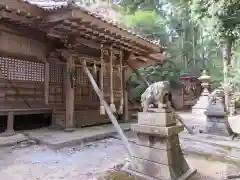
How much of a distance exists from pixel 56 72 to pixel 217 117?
224 inches

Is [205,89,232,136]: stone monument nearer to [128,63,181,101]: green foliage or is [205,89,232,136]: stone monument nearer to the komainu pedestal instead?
the komainu pedestal

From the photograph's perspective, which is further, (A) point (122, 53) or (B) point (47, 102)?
(A) point (122, 53)

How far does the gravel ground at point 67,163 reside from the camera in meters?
3.34

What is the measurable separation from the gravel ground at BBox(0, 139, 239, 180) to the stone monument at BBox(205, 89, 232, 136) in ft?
9.44

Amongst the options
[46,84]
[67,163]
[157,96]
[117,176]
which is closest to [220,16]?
[46,84]

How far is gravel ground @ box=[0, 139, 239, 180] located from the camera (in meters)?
3.34

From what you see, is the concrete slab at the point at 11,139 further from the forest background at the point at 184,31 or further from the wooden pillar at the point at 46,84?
the forest background at the point at 184,31

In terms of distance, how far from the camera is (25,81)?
6359 mm

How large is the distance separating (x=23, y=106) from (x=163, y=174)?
15.7 feet

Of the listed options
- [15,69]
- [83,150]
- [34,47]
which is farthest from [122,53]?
[83,150]

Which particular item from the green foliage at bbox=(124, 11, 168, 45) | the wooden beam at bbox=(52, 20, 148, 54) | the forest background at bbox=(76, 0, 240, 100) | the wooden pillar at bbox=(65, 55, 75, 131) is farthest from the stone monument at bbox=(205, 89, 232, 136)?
the green foliage at bbox=(124, 11, 168, 45)

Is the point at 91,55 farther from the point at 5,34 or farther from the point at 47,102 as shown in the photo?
the point at 5,34

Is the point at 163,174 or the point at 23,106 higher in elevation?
the point at 23,106

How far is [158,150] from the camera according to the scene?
10.4ft
